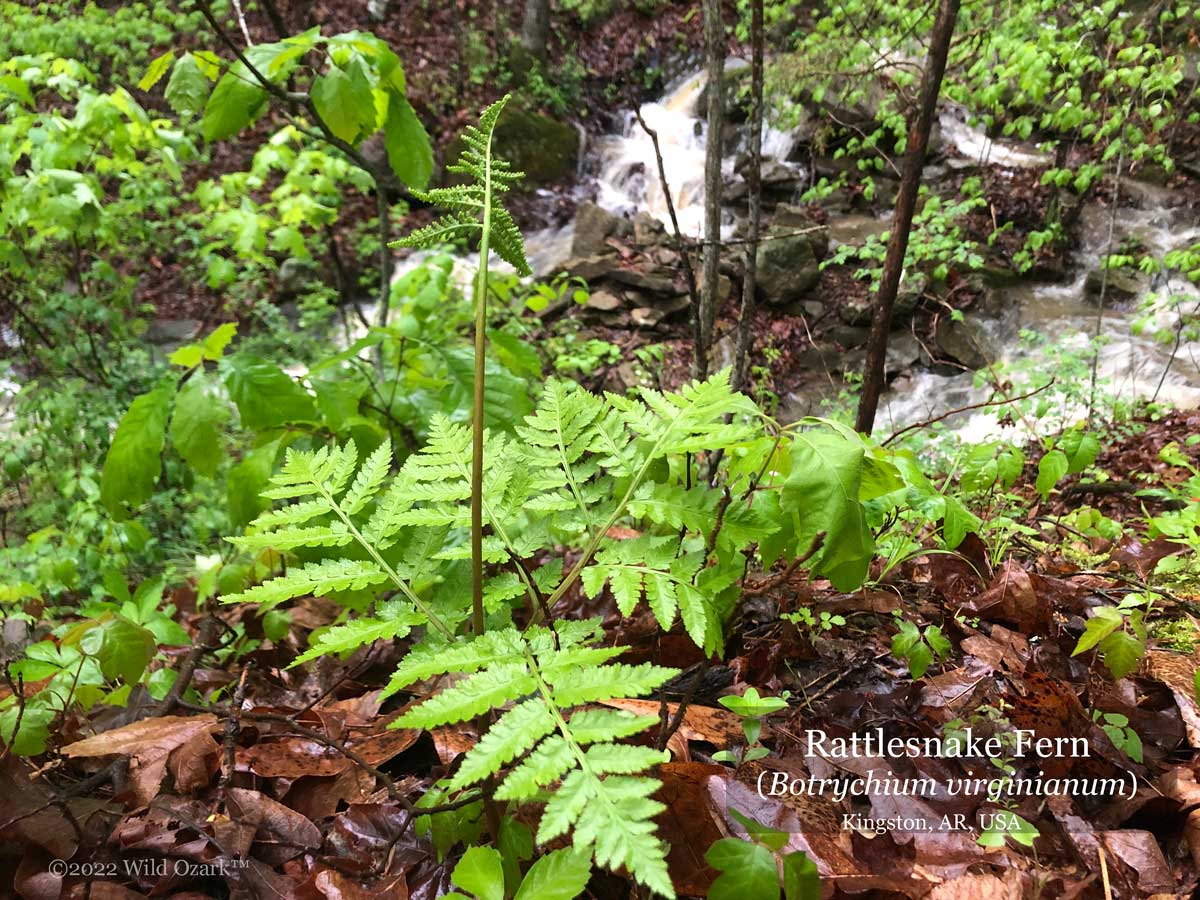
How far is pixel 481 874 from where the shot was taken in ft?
2.68

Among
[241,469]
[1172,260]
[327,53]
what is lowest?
[241,469]

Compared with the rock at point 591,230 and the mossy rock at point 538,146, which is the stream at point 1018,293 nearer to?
the rock at point 591,230

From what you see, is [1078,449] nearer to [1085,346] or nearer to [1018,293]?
[1085,346]

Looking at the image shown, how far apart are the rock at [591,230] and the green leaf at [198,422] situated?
8.37 meters

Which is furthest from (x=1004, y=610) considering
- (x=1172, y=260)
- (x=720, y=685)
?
Result: (x=1172, y=260)

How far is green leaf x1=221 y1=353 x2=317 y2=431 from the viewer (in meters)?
1.62

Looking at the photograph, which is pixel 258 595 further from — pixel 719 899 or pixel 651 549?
pixel 719 899

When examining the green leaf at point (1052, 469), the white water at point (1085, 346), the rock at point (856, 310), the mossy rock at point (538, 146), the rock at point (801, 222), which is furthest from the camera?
the mossy rock at point (538, 146)

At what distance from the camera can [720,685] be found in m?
1.48

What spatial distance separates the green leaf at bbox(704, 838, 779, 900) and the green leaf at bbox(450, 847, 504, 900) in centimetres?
27

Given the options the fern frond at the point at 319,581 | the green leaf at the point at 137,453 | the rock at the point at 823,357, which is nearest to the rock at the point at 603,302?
the rock at the point at 823,357

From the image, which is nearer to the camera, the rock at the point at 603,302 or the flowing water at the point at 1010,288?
the flowing water at the point at 1010,288

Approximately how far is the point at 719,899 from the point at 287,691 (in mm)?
1403

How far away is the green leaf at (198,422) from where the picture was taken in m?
1.64
